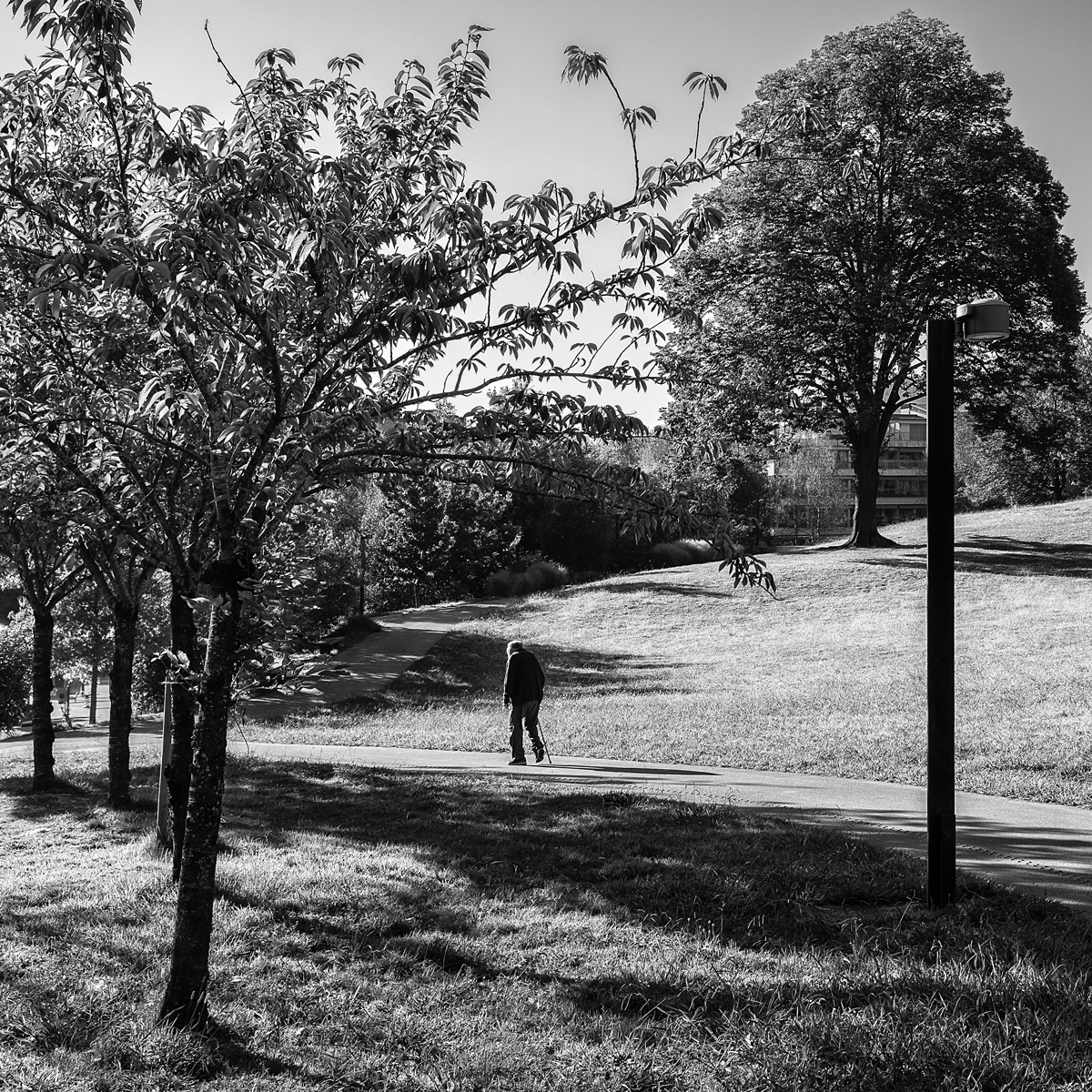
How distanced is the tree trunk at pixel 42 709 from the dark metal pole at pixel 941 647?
36.8 feet

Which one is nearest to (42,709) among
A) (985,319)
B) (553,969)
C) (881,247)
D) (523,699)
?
(523,699)

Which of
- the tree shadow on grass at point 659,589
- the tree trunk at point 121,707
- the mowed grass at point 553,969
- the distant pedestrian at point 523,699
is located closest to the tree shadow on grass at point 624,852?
the mowed grass at point 553,969

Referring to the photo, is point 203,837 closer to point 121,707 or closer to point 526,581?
point 121,707

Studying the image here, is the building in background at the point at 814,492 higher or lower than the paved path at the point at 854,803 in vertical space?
higher

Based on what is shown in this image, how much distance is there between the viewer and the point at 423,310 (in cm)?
396

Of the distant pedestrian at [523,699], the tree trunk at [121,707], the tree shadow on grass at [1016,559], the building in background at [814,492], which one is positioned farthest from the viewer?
the building in background at [814,492]

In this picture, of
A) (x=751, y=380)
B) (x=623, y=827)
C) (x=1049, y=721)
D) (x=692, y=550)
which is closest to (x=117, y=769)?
(x=623, y=827)

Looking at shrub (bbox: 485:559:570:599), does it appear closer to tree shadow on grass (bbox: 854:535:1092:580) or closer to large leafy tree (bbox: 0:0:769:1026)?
tree shadow on grass (bbox: 854:535:1092:580)

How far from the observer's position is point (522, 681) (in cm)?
1262

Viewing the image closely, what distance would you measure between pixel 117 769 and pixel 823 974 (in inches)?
318

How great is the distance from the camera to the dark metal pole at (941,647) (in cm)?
564

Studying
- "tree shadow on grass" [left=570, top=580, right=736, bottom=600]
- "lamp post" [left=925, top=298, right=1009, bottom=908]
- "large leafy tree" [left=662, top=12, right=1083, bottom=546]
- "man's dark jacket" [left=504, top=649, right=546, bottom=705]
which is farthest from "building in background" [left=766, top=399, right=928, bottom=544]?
"lamp post" [left=925, top=298, right=1009, bottom=908]

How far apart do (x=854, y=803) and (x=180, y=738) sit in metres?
6.11

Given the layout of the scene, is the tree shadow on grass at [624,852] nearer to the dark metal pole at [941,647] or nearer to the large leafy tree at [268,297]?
the dark metal pole at [941,647]
